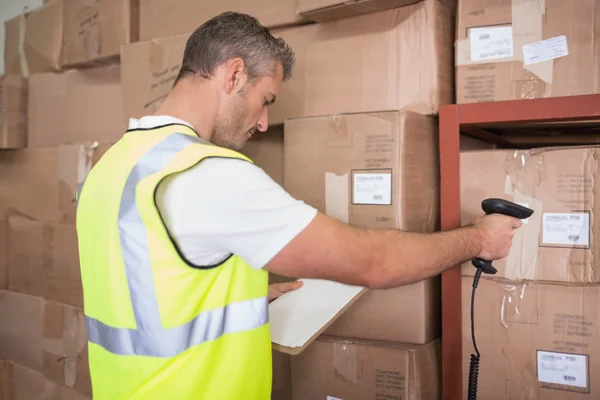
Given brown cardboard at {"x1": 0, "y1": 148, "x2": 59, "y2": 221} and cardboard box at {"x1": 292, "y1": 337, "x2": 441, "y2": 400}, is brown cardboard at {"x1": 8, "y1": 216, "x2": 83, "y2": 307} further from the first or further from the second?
cardboard box at {"x1": 292, "y1": 337, "x2": 441, "y2": 400}

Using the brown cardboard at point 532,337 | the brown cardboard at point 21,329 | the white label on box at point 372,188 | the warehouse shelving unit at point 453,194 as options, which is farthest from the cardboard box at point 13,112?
the brown cardboard at point 532,337

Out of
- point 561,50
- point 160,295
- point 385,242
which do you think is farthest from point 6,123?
point 561,50

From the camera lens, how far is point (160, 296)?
83 centimetres

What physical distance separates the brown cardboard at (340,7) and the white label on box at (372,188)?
414 mm

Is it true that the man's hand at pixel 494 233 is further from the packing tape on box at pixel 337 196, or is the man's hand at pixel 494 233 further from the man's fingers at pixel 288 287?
the man's fingers at pixel 288 287

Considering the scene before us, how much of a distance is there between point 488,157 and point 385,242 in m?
0.45

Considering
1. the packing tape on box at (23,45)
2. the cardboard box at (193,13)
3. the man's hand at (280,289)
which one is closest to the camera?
the man's hand at (280,289)

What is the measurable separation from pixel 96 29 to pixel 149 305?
1437mm

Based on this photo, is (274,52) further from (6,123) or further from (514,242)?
(6,123)

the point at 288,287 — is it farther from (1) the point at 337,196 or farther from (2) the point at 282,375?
(2) the point at 282,375

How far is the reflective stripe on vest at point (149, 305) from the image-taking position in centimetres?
83

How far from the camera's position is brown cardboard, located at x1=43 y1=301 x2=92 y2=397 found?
1775mm

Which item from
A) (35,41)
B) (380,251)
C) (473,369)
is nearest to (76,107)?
(35,41)

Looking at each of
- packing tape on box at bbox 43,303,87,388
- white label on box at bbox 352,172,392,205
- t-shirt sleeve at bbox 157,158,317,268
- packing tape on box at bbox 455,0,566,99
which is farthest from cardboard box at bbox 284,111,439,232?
packing tape on box at bbox 43,303,87,388
